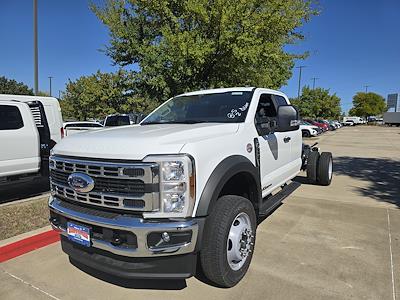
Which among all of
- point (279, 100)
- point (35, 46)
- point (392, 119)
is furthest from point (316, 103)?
point (279, 100)

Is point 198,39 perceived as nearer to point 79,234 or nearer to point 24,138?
point 24,138

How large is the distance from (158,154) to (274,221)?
311cm

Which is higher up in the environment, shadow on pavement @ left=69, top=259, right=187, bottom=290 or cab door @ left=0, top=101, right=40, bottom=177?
cab door @ left=0, top=101, right=40, bottom=177

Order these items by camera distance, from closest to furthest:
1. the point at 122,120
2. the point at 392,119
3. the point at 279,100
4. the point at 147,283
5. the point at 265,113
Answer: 1. the point at 147,283
2. the point at 265,113
3. the point at 279,100
4. the point at 122,120
5. the point at 392,119

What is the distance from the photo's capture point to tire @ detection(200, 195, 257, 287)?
2975mm

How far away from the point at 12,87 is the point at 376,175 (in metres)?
52.4

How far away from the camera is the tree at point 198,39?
10.9 meters

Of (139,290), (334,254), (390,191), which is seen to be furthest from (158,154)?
(390,191)

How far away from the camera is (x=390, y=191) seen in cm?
753

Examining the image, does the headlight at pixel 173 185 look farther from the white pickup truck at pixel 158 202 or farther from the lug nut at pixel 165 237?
the lug nut at pixel 165 237

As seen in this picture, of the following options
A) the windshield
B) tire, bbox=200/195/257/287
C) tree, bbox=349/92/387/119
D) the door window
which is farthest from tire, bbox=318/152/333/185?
tree, bbox=349/92/387/119

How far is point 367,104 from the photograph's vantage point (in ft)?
340

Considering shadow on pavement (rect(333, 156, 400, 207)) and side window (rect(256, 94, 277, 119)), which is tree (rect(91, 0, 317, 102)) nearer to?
shadow on pavement (rect(333, 156, 400, 207))

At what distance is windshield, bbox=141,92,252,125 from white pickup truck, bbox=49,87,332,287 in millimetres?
460
